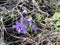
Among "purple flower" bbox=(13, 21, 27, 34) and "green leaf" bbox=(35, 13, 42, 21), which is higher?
"green leaf" bbox=(35, 13, 42, 21)

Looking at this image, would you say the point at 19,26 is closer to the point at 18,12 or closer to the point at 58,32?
the point at 18,12

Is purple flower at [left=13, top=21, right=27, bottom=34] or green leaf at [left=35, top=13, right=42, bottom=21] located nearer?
purple flower at [left=13, top=21, right=27, bottom=34]

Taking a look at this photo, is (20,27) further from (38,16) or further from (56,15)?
(56,15)

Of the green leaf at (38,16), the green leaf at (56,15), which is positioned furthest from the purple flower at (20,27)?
the green leaf at (56,15)

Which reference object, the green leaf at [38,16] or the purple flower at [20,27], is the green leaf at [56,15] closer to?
the green leaf at [38,16]

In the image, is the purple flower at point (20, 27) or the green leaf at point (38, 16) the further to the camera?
the green leaf at point (38, 16)

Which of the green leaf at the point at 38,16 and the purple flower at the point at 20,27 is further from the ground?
the green leaf at the point at 38,16

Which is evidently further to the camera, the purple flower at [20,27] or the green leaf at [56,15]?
the green leaf at [56,15]

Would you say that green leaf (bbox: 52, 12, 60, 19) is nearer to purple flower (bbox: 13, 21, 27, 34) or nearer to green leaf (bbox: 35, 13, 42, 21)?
green leaf (bbox: 35, 13, 42, 21)

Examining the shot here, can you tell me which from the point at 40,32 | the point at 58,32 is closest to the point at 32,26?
the point at 40,32

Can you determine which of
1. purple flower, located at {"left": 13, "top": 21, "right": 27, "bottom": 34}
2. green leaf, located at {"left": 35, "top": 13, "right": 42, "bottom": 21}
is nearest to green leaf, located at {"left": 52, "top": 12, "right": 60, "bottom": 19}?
green leaf, located at {"left": 35, "top": 13, "right": 42, "bottom": 21}

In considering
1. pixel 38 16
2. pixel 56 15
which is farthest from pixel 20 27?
pixel 56 15
